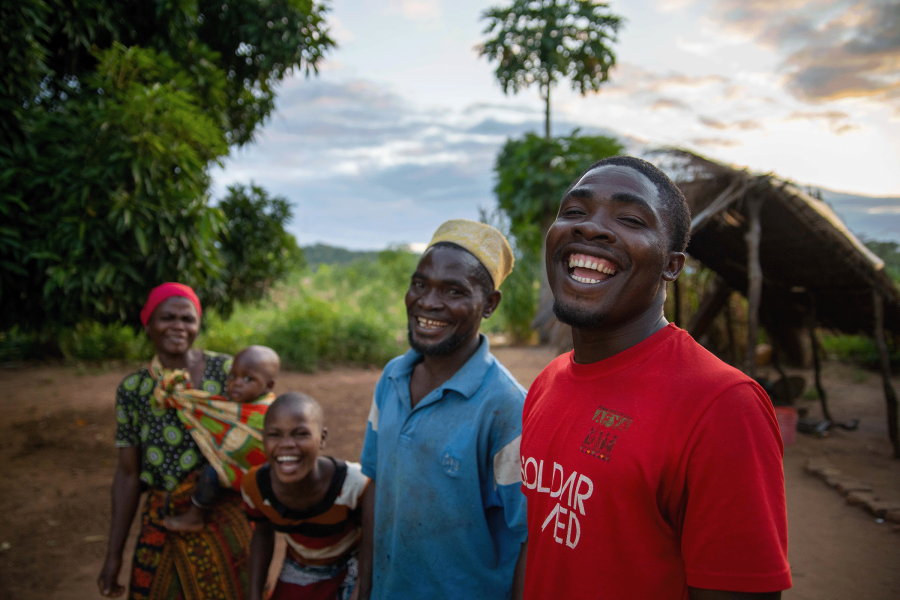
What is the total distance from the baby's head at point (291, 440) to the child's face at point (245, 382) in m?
0.51

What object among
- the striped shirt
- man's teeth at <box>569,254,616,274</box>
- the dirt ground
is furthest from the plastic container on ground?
man's teeth at <box>569,254,616,274</box>

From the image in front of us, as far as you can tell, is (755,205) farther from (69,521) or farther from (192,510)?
(69,521)

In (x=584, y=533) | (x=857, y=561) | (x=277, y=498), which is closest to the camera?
(x=584, y=533)

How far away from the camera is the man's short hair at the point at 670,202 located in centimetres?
117

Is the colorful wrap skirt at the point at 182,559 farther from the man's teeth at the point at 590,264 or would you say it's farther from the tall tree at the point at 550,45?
the tall tree at the point at 550,45

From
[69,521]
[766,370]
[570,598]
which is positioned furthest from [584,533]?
[766,370]

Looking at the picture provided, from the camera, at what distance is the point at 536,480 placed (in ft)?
3.96

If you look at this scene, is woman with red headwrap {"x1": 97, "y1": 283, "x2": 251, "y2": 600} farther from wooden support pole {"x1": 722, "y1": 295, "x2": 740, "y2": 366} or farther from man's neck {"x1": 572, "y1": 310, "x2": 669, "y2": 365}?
wooden support pole {"x1": 722, "y1": 295, "x2": 740, "y2": 366}

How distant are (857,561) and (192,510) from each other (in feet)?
14.4

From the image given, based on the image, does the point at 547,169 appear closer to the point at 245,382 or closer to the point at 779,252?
the point at 779,252

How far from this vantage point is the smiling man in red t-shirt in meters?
0.86

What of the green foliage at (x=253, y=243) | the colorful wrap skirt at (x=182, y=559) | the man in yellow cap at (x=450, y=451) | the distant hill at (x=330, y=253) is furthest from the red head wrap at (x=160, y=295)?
the distant hill at (x=330, y=253)

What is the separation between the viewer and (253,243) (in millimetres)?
6855

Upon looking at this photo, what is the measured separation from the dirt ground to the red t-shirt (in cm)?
317
